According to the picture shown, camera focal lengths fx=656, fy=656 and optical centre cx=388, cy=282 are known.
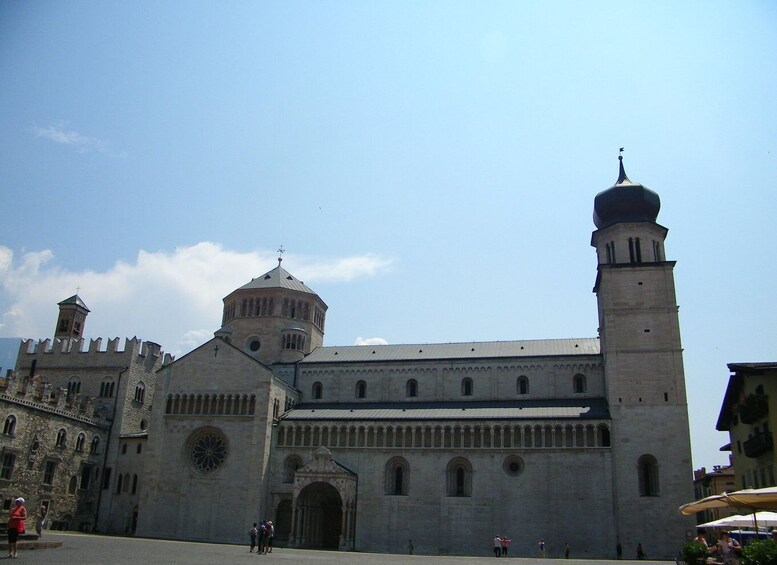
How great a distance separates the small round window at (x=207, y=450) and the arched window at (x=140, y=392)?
407 inches

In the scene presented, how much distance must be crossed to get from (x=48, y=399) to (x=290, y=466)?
1764 cm

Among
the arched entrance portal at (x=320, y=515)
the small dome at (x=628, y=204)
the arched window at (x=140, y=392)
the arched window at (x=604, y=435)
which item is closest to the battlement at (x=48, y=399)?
the arched window at (x=140, y=392)

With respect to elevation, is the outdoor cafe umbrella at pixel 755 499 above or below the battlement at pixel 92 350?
below

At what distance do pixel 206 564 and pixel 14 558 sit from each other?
5.66 metres

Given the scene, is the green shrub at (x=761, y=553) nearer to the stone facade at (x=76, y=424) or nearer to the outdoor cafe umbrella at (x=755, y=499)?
the outdoor cafe umbrella at (x=755, y=499)

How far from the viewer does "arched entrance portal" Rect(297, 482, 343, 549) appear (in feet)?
139

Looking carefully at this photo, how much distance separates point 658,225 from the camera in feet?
148

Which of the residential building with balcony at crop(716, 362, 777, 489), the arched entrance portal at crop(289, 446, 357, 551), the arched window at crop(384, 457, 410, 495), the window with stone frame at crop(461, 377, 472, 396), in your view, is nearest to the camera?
the residential building with balcony at crop(716, 362, 777, 489)

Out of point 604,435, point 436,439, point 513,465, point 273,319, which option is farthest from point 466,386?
point 273,319

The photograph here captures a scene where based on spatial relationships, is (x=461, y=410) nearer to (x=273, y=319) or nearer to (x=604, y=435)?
(x=604, y=435)

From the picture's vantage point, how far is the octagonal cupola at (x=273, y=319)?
53781 mm

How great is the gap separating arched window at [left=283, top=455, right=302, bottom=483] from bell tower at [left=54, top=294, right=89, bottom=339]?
25.7 meters

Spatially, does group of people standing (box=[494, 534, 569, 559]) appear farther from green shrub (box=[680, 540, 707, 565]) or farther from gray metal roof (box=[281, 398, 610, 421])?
green shrub (box=[680, 540, 707, 565])

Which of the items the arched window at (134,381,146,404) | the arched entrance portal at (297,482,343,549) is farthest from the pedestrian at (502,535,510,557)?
the arched window at (134,381,146,404)
